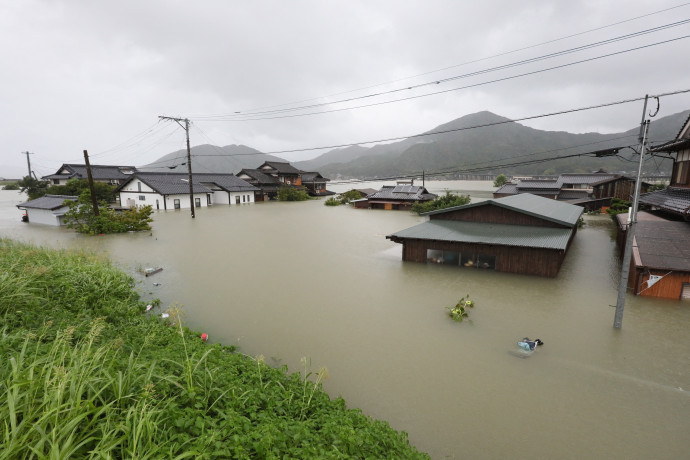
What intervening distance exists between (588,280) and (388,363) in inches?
466

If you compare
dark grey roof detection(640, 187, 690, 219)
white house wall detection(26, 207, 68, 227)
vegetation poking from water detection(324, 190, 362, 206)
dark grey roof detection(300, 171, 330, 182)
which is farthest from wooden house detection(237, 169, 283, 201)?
dark grey roof detection(640, 187, 690, 219)

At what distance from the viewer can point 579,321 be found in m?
10.5

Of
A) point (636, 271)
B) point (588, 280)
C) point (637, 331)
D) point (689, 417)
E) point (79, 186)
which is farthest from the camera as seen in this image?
point (79, 186)

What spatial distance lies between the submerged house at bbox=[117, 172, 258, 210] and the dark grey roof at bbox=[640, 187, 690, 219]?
1731 inches

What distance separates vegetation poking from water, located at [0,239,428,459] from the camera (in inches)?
132

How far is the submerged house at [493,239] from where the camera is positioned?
15.1 meters

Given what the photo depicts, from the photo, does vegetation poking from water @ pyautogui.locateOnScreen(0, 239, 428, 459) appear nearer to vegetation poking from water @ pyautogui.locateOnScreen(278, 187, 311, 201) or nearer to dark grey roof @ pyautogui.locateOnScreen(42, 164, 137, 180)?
vegetation poking from water @ pyautogui.locateOnScreen(278, 187, 311, 201)

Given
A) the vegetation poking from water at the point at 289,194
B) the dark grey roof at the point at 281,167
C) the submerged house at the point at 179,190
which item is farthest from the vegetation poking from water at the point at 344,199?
the dark grey roof at the point at 281,167

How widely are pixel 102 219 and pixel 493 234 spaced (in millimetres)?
27363

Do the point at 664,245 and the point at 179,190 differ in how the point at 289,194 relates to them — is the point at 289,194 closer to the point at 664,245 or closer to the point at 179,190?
the point at 179,190

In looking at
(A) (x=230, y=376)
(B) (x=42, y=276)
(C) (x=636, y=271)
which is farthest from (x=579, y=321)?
(B) (x=42, y=276)

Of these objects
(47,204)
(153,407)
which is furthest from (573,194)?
(47,204)

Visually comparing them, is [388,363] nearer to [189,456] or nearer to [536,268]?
[189,456]

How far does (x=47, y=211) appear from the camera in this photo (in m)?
28.9
